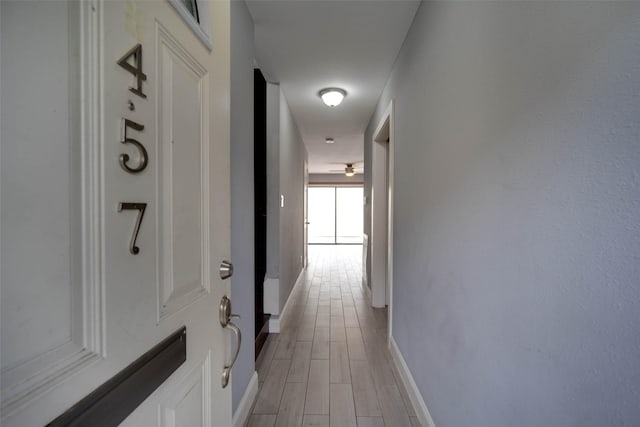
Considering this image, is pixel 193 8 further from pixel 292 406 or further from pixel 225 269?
pixel 292 406

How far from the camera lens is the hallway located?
Answer: 1.70 metres

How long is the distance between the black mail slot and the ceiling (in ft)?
6.30

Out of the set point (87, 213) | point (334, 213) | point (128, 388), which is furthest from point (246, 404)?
point (334, 213)

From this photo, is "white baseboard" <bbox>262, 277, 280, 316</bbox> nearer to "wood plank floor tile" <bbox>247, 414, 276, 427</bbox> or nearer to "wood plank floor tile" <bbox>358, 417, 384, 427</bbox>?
"wood plank floor tile" <bbox>247, 414, 276, 427</bbox>

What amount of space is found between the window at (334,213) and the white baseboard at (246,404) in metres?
8.08

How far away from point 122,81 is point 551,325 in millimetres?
1031

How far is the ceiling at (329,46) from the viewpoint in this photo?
1.78 m

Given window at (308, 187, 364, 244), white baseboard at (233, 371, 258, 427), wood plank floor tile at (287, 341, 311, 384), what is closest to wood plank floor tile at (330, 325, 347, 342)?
wood plank floor tile at (287, 341, 311, 384)

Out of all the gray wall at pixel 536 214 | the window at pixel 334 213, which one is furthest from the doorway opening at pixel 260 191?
the window at pixel 334 213

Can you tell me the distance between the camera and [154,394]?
0.53 m

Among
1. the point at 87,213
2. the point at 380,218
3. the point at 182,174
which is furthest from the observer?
the point at 380,218

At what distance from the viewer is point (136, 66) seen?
48cm

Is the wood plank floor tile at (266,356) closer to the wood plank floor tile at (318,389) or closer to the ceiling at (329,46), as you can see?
the wood plank floor tile at (318,389)

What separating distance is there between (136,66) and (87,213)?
0.26m
